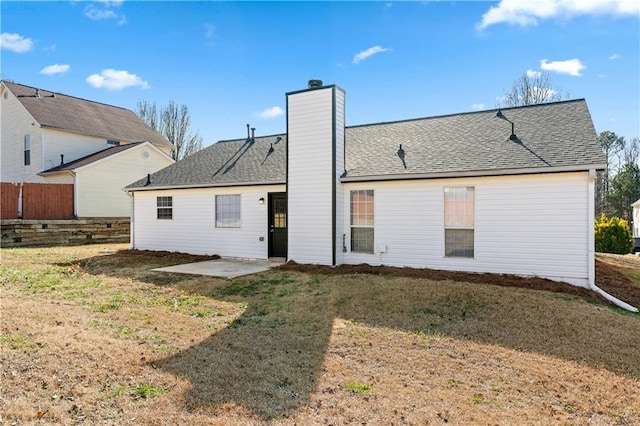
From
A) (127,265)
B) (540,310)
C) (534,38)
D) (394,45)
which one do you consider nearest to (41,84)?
(127,265)

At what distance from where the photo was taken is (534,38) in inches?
592

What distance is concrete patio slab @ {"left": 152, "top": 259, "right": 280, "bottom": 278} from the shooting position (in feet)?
33.2

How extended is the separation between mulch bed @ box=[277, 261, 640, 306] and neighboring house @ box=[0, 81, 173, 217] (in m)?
14.0

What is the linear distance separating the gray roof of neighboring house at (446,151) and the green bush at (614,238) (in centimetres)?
1004

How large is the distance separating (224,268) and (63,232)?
1073cm

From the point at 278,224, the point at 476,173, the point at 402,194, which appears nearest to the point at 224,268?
the point at 278,224

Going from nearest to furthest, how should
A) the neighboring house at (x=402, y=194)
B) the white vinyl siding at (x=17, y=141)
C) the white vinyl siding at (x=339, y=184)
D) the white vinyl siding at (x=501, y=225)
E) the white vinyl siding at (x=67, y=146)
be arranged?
1. the white vinyl siding at (x=501, y=225)
2. the neighboring house at (x=402, y=194)
3. the white vinyl siding at (x=339, y=184)
4. the white vinyl siding at (x=67, y=146)
5. the white vinyl siding at (x=17, y=141)

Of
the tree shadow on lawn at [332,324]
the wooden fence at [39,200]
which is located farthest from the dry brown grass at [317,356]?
the wooden fence at [39,200]

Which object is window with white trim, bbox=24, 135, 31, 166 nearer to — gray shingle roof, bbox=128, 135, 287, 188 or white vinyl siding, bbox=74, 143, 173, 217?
white vinyl siding, bbox=74, 143, 173, 217

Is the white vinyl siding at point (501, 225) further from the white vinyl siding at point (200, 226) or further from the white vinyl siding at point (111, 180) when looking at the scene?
the white vinyl siding at point (111, 180)

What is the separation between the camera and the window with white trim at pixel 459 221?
31.6ft

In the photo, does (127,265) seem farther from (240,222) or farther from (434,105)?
(434,105)

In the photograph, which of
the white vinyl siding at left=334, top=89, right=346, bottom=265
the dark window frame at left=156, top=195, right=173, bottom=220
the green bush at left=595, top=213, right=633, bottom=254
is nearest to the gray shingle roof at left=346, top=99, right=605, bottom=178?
the white vinyl siding at left=334, top=89, right=346, bottom=265

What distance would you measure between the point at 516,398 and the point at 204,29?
48.8 ft
